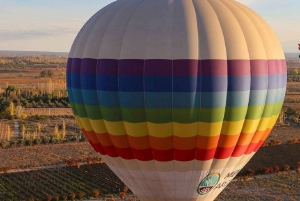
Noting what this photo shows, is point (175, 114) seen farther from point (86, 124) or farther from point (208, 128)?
point (86, 124)

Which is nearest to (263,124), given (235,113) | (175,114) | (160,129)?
(235,113)

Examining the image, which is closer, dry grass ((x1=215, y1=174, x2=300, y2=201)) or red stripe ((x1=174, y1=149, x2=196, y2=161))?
red stripe ((x1=174, y1=149, x2=196, y2=161))

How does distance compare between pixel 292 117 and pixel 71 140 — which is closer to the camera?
pixel 71 140

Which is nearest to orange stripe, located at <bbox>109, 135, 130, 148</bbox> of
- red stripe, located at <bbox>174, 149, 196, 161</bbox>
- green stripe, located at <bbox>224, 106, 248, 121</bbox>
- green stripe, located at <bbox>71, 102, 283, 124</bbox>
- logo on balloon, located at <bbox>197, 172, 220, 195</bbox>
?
green stripe, located at <bbox>71, 102, 283, 124</bbox>

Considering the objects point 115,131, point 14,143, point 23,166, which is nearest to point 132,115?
point 115,131

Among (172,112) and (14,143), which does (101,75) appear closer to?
(172,112)

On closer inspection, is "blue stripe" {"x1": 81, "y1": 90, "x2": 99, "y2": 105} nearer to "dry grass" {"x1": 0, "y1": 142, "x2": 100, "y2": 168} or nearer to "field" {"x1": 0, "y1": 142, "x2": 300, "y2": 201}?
"field" {"x1": 0, "y1": 142, "x2": 300, "y2": 201}

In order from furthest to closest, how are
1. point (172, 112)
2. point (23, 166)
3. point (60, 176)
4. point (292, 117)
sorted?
point (292, 117), point (23, 166), point (60, 176), point (172, 112)
